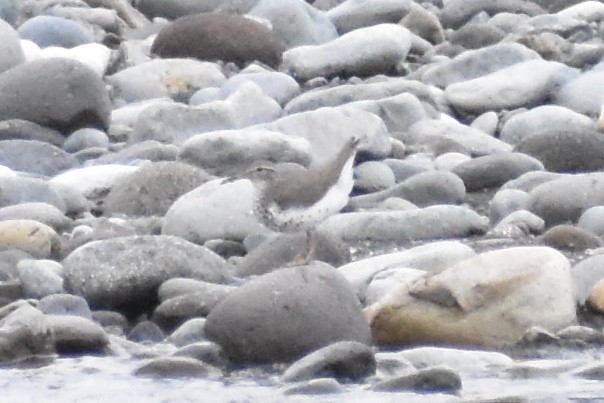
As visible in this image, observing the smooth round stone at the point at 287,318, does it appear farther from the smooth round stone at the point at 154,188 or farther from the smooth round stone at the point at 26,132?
the smooth round stone at the point at 26,132

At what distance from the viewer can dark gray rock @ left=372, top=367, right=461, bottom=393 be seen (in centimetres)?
612

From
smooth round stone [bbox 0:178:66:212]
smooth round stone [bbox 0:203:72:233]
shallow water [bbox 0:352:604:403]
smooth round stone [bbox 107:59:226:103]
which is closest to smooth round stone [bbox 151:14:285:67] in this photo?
smooth round stone [bbox 107:59:226:103]

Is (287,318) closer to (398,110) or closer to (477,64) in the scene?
(398,110)

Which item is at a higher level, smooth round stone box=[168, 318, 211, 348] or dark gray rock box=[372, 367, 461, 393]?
smooth round stone box=[168, 318, 211, 348]

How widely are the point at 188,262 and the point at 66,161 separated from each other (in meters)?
2.99

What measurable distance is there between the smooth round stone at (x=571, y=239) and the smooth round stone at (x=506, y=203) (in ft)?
2.08

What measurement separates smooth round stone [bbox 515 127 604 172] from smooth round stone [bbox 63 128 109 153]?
2905 millimetres

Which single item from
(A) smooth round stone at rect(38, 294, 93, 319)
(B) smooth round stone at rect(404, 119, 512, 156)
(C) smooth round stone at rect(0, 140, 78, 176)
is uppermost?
(B) smooth round stone at rect(404, 119, 512, 156)

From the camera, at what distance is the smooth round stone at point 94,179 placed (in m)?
9.66

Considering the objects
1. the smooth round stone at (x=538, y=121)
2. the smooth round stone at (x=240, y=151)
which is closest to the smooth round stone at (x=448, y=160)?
the smooth round stone at (x=538, y=121)

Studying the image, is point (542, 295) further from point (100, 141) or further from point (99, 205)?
point (100, 141)

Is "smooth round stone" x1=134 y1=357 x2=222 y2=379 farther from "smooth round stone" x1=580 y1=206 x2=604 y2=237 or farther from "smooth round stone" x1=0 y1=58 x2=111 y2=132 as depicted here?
"smooth round stone" x1=0 y1=58 x2=111 y2=132

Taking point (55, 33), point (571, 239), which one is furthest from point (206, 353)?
point (55, 33)

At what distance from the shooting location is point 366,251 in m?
8.29
